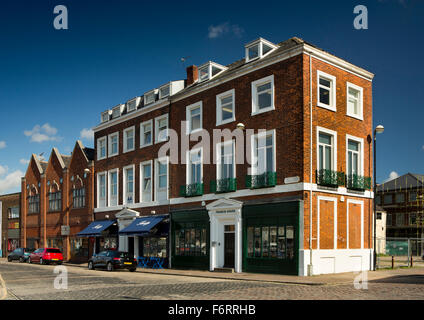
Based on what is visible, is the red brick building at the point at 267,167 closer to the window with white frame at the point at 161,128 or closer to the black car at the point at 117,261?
the window with white frame at the point at 161,128

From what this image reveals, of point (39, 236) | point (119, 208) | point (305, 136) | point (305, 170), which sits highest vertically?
point (305, 136)

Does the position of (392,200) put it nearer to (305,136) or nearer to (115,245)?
(115,245)

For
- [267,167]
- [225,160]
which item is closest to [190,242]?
[225,160]

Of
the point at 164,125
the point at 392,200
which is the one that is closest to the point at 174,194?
the point at 164,125

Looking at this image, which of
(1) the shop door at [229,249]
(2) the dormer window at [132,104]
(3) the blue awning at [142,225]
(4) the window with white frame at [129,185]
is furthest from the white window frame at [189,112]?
(4) the window with white frame at [129,185]

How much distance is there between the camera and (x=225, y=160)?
28.8 meters

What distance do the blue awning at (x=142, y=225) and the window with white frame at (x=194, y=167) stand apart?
3.91 metres

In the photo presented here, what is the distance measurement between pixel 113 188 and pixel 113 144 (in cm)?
375

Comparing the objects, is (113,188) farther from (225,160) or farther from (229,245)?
(229,245)

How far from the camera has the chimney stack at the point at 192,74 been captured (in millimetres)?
34969

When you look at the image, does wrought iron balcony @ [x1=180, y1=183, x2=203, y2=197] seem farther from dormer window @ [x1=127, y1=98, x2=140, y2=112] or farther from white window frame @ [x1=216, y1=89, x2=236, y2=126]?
dormer window @ [x1=127, y1=98, x2=140, y2=112]

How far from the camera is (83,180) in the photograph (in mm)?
43844

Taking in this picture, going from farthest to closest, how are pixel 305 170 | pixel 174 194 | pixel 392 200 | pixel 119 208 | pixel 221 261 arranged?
pixel 392 200, pixel 119 208, pixel 174 194, pixel 221 261, pixel 305 170

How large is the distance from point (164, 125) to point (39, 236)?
2470cm
